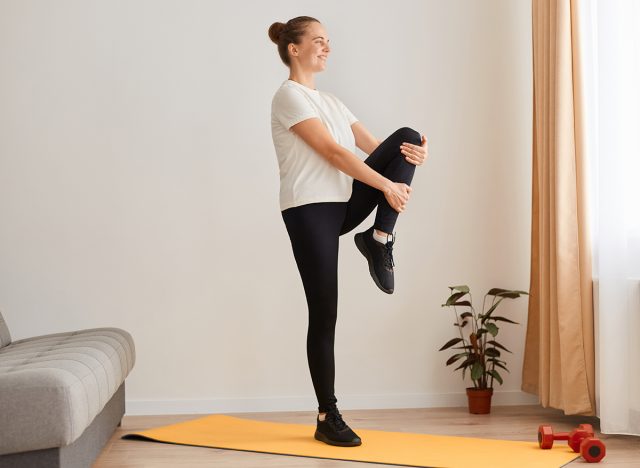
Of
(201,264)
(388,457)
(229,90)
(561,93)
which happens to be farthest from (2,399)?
(561,93)

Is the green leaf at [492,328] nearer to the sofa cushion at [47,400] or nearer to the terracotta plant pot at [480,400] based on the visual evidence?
the terracotta plant pot at [480,400]

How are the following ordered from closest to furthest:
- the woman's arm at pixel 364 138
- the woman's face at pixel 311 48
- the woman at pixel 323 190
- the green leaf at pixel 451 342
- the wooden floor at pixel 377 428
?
the wooden floor at pixel 377 428
the woman at pixel 323 190
the woman's face at pixel 311 48
the woman's arm at pixel 364 138
the green leaf at pixel 451 342

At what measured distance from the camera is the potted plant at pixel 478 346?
12.6 ft

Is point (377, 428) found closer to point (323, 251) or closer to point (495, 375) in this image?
point (495, 375)

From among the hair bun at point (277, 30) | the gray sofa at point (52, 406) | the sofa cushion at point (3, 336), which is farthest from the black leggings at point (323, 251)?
the sofa cushion at point (3, 336)

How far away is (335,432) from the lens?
2986 millimetres

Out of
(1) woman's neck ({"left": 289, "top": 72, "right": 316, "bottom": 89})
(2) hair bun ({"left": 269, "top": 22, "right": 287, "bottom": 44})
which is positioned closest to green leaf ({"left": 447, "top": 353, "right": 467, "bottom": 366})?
(1) woman's neck ({"left": 289, "top": 72, "right": 316, "bottom": 89})

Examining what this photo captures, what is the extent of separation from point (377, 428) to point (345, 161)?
1.24 meters

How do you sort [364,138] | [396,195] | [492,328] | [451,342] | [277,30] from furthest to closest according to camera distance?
[451,342] → [492,328] → [364,138] → [277,30] → [396,195]

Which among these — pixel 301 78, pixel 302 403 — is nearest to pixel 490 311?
pixel 302 403

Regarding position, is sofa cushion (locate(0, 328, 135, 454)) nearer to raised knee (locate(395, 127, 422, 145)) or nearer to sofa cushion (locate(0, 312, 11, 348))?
sofa cushion (locate(0, 312, 11, 348))

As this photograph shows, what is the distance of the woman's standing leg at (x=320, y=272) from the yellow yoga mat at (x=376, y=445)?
0.68 ft

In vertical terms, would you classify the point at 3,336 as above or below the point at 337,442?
above

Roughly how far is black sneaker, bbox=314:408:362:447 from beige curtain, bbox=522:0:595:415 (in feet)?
3.23
